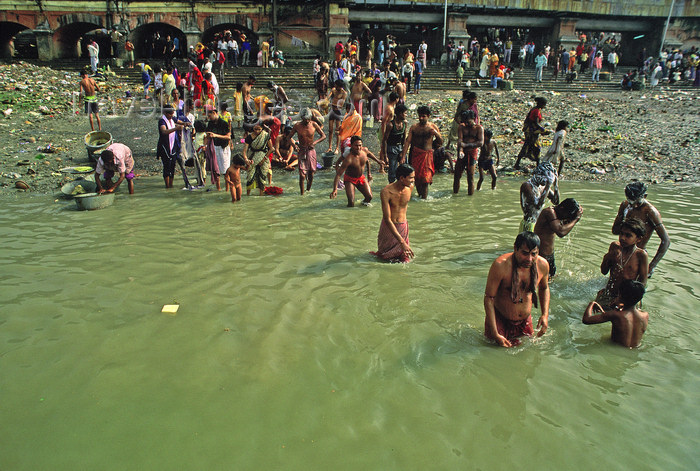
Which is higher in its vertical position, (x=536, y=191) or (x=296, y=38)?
(x=296, y=38)

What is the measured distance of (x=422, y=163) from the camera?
7.82 metres

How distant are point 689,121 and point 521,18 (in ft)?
50.7

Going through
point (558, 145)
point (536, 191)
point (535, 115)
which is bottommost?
point (536, 191)

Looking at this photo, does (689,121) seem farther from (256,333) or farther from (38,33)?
(38,33)

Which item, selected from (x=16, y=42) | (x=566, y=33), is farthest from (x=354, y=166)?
(x=16, y=42)

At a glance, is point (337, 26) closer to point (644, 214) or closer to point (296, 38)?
point (296, 38)

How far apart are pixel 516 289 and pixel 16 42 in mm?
31848

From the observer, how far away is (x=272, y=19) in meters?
21.9

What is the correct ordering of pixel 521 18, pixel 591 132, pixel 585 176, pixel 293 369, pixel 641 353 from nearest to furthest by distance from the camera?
pixel 293 369 < pixel 641 353 < pixel 585 176 < pixel 591 132 < pixel 521 18

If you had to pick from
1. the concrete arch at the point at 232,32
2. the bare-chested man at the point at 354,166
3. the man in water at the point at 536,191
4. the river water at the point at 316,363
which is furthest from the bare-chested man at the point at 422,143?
the concrete arch at the point at 232,32

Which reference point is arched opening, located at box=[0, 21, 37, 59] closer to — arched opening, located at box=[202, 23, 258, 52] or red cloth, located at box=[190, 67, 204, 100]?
arched opening, located at box=[202, 23, 258, 52]

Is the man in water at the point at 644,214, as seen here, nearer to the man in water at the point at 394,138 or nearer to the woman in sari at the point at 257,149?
the man in water at the point at 394,138

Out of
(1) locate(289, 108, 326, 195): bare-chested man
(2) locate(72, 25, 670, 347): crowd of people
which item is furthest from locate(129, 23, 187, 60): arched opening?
(1) locate(289, 108, 326, 195): bare-chested man

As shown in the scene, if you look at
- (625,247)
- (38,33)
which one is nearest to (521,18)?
(38,33)
